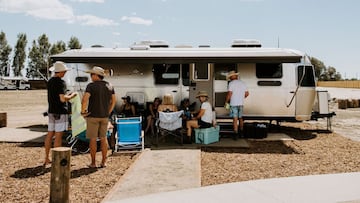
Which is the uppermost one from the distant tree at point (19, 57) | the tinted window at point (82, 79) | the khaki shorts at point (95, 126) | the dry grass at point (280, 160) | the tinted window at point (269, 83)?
the distant tree at point (19, 57)

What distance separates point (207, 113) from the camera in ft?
28.5

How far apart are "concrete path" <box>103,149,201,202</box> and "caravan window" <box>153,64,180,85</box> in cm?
331

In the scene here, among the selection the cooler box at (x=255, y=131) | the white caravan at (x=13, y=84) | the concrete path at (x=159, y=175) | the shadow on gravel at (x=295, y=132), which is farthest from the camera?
the white caravan at (x=13, y=84)

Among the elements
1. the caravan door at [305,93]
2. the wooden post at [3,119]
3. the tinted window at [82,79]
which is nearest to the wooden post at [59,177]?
the tinted window at [82,79]

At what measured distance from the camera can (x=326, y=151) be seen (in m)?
8.10

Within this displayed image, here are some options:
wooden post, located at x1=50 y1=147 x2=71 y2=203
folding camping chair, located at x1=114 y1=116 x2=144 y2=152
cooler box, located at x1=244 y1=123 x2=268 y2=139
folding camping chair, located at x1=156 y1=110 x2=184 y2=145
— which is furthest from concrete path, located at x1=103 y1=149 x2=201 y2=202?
cooler box, located at x1=244 y1=123 x2=268 y2=139

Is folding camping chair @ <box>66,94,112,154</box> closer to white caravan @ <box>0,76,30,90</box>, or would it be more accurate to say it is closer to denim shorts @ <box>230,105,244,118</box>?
denim shorts @ <box>230,105,244,118</box>

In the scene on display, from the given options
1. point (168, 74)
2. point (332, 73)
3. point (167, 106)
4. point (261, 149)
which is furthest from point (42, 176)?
point (332, 73)

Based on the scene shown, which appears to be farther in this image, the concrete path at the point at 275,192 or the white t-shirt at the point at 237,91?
the white t-shirt at the point at 237,91

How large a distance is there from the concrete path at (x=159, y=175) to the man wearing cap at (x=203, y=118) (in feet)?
3.91

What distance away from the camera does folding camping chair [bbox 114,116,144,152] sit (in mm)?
7957

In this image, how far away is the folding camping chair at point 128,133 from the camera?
26.1ft

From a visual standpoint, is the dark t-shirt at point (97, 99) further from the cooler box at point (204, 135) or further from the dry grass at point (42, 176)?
the cooler box at point (204, 135)

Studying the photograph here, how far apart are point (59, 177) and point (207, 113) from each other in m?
5.00
